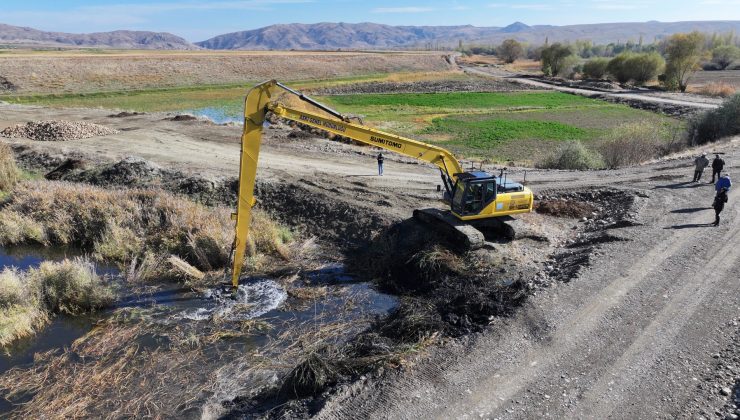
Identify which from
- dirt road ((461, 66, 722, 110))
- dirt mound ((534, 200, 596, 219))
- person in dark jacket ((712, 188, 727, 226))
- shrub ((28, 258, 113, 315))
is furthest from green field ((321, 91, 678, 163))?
shrub ((28, 258, 113, 315))

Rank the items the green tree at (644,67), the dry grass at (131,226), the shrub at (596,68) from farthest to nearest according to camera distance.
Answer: the shrub at (596,68)
the green tree at (644,67)
the dry grass at (131,226)

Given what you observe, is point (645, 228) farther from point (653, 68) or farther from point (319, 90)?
point (653, 68)

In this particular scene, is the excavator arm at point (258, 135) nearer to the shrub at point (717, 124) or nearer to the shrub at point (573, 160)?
the shrub at point (573, 160)

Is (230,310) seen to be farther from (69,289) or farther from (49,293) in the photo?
(49,293)

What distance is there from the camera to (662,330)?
11.3 metres

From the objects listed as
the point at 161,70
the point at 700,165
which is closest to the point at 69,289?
the point at 700,165

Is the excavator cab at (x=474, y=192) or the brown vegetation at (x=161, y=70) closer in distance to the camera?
the excavator cab at (x=474, y=192)

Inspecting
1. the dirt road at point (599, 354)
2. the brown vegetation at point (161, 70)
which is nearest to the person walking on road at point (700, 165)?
the dirt road at point (599, 354)

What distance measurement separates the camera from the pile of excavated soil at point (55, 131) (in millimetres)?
32594

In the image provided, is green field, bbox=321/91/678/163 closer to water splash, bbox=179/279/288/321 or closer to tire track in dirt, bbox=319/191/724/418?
water splash, bbox=179/279/288/321

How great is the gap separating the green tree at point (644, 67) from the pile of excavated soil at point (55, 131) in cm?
7931

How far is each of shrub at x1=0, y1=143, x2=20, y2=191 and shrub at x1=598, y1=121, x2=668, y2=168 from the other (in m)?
31.7

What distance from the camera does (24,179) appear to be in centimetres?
2433

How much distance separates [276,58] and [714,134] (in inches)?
3320
